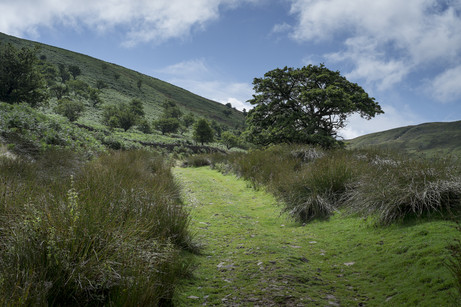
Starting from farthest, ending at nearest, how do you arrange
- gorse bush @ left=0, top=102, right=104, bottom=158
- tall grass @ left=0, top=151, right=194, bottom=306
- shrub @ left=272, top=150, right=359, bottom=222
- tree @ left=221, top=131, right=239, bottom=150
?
tree @ left=221, top=131, right=239, bottom=150 < gorse bush @ left=0, top=102, right=104, bottom=158 < shrub @ left=272, top=150, right=359, bottom=222 < tall grass @ left=0, top=151, right=194, bottom=306

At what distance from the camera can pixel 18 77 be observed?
26.2 meters

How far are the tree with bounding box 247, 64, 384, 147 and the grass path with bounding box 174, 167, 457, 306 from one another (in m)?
16.3

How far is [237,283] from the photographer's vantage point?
145 inches

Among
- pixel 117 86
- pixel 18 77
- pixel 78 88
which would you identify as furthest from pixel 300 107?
pixel 117 86

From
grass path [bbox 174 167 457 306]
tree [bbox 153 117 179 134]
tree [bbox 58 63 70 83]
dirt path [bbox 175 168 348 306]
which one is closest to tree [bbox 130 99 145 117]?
tree [bbox 153 117 179 134]

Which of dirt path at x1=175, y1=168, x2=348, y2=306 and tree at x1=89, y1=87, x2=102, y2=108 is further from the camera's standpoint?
tree at x1=89, y1=87, x2=102, y2=108

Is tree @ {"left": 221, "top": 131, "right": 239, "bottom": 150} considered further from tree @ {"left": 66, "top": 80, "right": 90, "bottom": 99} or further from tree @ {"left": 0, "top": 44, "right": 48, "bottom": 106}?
tree @ {"left": 0, "top": 44, "right": 48, "bottom": 106}

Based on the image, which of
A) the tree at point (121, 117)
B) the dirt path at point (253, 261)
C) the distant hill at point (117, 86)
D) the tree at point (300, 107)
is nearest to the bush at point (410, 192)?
the dirt path at point (253, 261)

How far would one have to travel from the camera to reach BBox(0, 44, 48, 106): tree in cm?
2539

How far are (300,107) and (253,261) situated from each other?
21.3 meters

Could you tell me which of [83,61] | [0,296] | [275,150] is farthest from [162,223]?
[83,61]

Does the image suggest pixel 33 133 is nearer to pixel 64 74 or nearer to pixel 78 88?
pixel 78 88

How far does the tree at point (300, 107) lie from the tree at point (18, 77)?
72.6 ft

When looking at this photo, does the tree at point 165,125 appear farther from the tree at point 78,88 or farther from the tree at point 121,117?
the tree at point 78,88
